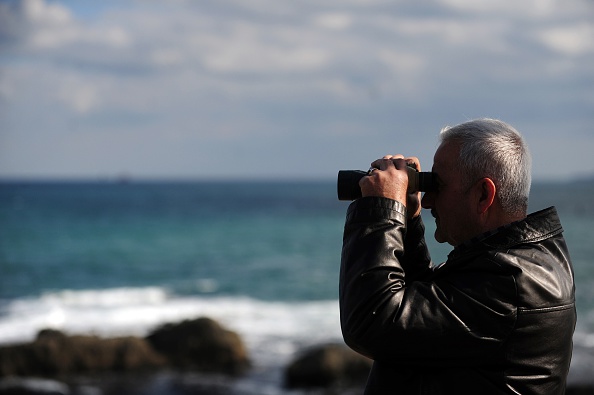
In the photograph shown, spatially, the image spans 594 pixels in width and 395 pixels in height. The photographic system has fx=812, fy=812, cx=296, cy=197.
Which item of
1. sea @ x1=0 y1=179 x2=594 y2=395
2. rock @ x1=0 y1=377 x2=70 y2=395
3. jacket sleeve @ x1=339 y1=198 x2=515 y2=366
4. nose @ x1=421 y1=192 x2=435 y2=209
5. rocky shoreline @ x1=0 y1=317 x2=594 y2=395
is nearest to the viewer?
jacket sleeve @ x1=339 y1=198 x2=515 y2=366

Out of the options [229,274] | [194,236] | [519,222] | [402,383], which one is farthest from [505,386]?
[194,236]

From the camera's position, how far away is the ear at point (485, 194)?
2258mm

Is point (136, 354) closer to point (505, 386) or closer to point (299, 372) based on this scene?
point (299, 372)

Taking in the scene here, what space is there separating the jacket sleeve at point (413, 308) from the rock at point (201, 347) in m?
10.5

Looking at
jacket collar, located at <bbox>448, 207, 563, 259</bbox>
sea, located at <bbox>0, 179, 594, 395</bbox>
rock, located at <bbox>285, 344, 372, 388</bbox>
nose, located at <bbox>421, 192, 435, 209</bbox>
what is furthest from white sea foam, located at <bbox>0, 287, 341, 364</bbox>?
jacket collar, located at <bbox>448, 207, 563, 259</bbox>

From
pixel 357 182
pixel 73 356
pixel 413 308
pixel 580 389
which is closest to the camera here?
pixel 413 308

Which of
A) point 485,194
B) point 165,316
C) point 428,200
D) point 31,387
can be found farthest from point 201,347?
point 485,194

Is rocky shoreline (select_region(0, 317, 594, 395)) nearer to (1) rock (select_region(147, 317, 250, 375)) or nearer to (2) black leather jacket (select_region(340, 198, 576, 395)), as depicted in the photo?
(1) rock (select_region(147, 317, 250, 375))

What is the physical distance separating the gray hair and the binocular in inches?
3.9

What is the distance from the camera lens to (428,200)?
7.84 feet

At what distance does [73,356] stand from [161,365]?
1.31 m

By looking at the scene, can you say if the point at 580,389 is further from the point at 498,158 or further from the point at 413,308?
the point at 413,308

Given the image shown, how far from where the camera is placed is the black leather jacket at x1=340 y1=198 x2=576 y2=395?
2104mm

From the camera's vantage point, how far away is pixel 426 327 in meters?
2.10
